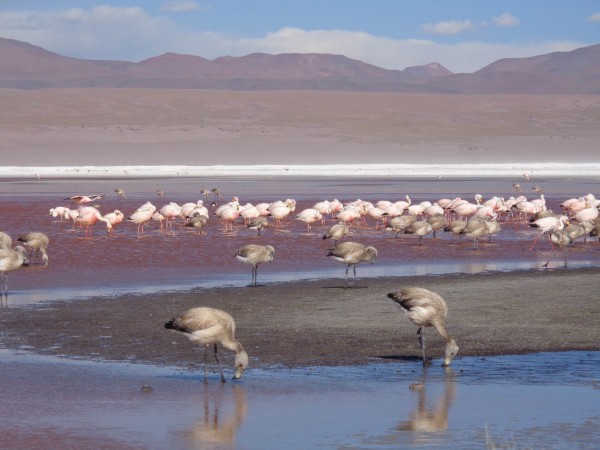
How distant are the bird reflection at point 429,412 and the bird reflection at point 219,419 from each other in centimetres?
137

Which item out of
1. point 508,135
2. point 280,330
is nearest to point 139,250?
point 280,330

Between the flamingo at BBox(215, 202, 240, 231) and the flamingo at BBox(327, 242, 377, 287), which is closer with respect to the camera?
the flamingo at BBox(327, 242, 377, 287)

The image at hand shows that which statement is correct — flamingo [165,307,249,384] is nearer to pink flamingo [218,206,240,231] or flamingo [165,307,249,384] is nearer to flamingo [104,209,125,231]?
flamingo [104,209,125,231]

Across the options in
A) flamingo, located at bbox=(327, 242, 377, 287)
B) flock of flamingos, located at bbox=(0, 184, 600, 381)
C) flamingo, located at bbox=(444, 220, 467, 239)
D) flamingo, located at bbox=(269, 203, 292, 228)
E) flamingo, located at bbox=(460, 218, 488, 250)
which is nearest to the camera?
flock of flamingos, located at bbox=(0, 184, 600, 381)

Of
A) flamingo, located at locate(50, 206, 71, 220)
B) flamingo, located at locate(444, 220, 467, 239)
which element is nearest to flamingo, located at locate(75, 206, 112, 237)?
flamingo, located at locate(50, 206, 71, 220)

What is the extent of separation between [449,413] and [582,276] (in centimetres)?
1063

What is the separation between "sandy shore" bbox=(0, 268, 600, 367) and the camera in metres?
13.4

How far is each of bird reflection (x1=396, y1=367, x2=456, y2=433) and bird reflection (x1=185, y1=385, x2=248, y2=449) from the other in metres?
1.37

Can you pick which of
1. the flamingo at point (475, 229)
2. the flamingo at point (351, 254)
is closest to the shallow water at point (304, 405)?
the flamingo at point (351, 254)

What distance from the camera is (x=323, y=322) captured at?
15344 mm

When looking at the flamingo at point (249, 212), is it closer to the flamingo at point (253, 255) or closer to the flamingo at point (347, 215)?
the flamingo at point (347, 215)

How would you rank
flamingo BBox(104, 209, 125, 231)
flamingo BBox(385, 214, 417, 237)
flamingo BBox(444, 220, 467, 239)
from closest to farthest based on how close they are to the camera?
flamingo BBox(444, 220, 467, 239) < flamingo BBox(385, 214, 417, 237) < flamingo BBox(104, 209, 125, 231)

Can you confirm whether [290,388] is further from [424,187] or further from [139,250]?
[424,187]

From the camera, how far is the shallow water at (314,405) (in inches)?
375
